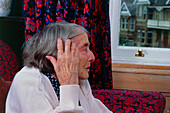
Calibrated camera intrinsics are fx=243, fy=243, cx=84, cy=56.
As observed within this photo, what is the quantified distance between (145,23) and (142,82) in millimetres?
667

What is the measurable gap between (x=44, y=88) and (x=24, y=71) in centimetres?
13

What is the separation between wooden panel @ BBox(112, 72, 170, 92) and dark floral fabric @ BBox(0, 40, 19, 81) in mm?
947

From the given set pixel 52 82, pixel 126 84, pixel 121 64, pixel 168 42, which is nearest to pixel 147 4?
pixel 168 42

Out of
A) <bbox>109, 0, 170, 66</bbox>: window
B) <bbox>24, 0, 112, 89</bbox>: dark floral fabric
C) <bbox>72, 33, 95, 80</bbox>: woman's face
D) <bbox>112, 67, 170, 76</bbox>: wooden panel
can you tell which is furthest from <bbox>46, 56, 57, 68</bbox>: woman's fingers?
<bbox>109, 0, 170, 66</bbox>: window

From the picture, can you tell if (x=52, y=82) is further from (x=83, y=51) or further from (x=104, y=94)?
(x=104, y=94)

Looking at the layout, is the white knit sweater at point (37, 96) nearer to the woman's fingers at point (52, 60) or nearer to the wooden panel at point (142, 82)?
the woman's fingers at point (52, 60)

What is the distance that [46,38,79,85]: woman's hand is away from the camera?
3.49 feet

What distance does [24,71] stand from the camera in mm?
1077

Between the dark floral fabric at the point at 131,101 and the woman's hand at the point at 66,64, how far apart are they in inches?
25.7

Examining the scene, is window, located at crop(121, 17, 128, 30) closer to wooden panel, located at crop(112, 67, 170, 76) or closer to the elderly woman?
wooden panel, located at crop(112, 67, 170, 76)

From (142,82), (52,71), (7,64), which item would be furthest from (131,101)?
(7,64)

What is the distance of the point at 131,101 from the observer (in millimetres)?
1692

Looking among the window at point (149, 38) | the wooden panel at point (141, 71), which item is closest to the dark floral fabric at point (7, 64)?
the wooden panel at point (141, 71)

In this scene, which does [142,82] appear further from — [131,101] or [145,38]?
[131,101]
